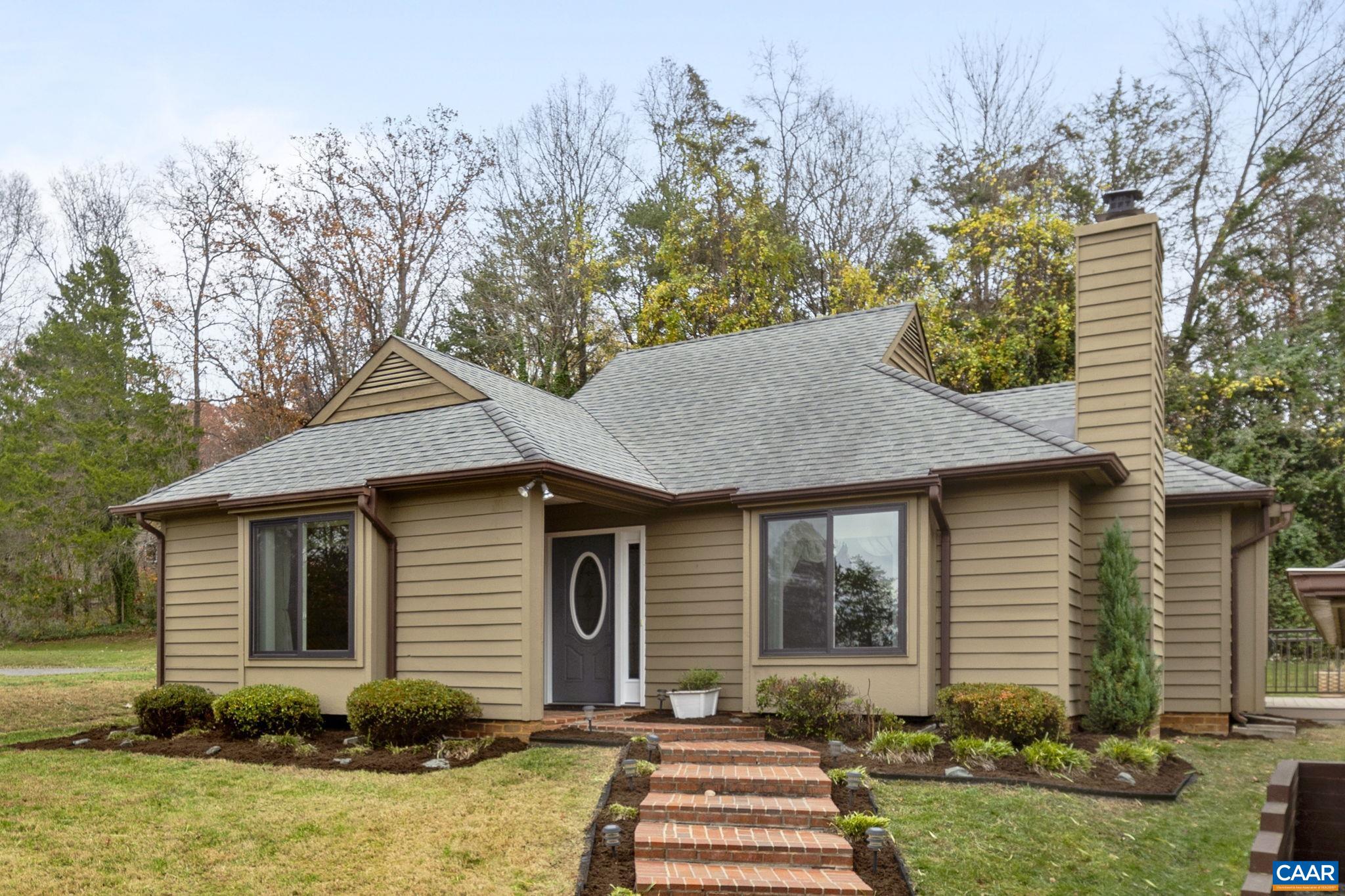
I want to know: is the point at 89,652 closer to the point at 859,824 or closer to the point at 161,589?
the point at 161,589

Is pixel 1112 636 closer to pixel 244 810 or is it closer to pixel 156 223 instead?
pixel 244 810

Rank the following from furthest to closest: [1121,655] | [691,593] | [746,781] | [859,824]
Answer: [691,593] < [1121,655] < [746,781] < [859,824]

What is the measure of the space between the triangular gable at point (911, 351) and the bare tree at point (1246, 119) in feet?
37.0

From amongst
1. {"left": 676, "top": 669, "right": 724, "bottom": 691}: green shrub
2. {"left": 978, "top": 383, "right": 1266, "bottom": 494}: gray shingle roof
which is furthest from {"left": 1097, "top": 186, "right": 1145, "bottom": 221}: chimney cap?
{"left": 676, "top": 669, "right": 724, "bottom": 691}: green shrub

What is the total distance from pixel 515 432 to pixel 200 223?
19.2 m

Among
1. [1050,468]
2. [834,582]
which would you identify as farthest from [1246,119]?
[834,582]

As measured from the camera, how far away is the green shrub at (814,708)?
9281 mm

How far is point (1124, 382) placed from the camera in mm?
10281

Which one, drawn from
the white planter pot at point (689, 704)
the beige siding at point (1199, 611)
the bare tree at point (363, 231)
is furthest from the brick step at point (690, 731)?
the bare tree at point (363, 231)

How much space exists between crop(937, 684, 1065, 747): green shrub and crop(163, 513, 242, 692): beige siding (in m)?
7.43

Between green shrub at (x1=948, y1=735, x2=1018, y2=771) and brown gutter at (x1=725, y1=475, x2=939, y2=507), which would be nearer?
green shrub at (x1=948, y1=735, x2=1018, y2=771)

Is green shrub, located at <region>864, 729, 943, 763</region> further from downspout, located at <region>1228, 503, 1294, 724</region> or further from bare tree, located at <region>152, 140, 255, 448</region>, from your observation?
bare tree, located at <region>152, 140, 255, 448</region>

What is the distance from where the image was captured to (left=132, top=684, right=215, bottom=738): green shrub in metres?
10.8

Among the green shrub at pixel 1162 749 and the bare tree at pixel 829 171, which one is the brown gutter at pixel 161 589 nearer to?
Result: the green shrub at pixel 1162 749
